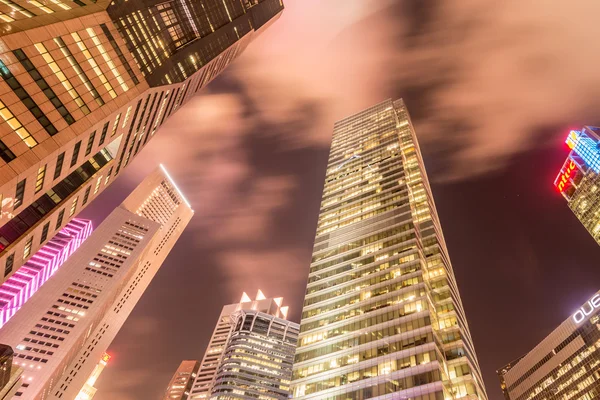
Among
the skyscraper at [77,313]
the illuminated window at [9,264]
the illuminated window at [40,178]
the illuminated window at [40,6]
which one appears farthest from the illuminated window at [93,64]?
the skyscraper at [77,313]

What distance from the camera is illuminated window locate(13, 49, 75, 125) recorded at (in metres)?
47.1

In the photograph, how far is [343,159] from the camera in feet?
454

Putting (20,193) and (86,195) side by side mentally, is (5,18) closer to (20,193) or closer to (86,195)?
→ (20,193)

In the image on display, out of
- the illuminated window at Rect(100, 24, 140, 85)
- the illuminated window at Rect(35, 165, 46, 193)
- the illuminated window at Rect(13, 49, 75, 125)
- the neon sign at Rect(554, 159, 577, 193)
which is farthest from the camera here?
the neon sign at Rect(554, 159, 577, 193)

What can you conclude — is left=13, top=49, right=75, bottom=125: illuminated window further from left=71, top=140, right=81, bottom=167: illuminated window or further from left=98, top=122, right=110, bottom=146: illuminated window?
left=98, top=122, right=110, bottom=146: illuminated window

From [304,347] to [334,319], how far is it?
8.26 metres

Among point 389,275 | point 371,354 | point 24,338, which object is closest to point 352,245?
point 389,275

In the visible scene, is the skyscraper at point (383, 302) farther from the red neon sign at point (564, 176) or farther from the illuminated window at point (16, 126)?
the red neon sign at point (564, 176)

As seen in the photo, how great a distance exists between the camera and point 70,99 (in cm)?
5375

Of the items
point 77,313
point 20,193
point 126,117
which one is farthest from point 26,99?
point 77,313

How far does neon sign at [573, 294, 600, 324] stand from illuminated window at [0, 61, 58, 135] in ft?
488

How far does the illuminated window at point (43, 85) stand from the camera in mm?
47062

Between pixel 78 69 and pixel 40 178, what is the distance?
17297 mm

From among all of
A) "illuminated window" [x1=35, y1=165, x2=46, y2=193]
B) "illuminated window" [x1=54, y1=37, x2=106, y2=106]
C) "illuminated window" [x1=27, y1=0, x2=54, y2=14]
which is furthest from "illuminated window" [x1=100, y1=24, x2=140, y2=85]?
"illuminated window" [x1=35, y1=165, x2=46, y2=193]
